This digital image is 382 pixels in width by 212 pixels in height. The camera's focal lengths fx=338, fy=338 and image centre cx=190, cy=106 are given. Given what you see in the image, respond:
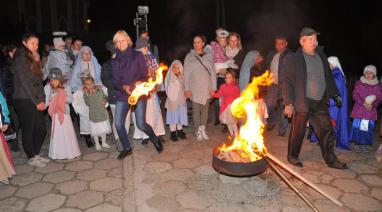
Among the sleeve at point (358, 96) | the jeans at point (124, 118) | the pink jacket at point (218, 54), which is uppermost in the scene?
the pink jacket at point (218, 54)

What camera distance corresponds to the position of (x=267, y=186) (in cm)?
516

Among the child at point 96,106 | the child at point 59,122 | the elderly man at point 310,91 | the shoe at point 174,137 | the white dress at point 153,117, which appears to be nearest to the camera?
the elderly man at point 310,91

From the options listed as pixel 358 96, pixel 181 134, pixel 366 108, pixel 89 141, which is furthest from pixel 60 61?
pixel 366 108

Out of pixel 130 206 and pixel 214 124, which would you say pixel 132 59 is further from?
pixel 214 124

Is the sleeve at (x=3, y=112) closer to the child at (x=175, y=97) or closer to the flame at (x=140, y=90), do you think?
the flame at (x=140, y=90)

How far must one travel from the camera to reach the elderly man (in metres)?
5.55

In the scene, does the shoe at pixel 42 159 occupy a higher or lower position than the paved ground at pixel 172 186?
higher

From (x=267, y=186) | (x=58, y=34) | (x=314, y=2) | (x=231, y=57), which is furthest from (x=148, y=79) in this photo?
(x=314, y=2)

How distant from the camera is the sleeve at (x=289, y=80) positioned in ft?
18.4

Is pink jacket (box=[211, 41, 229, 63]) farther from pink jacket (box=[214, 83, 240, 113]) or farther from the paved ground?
the paved ground

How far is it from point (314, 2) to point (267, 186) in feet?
31.8

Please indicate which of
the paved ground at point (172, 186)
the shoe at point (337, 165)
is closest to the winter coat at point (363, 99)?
the paved ground at point (172, 186)

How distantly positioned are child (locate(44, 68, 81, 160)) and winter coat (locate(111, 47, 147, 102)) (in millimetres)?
1146

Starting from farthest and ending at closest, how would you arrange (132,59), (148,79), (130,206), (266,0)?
(266,0)
(148,79)
(132,59)
(130,206)
